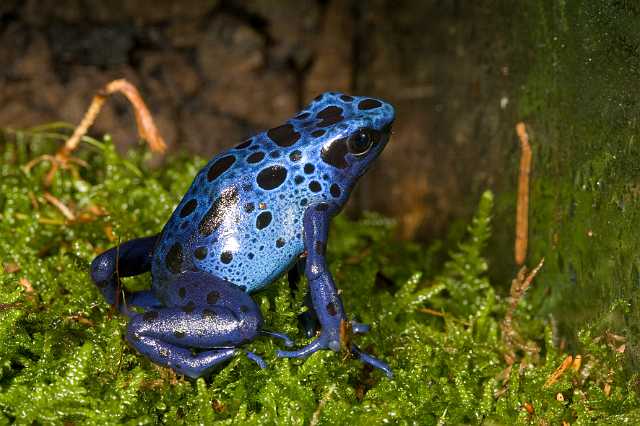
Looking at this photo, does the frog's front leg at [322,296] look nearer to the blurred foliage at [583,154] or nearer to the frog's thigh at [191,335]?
the frog's thigh at [191,335]

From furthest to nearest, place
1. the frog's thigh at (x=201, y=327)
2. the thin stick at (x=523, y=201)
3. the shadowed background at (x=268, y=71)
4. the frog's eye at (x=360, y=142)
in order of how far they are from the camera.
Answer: the shadowed background at (x=268, y=71) < the thin stick at (x=523, y=201) < the frog's eye at (x=360, y=142) < the frog's thigh at (x=201, y=327)

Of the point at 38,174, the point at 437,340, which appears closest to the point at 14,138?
the point at 38,174

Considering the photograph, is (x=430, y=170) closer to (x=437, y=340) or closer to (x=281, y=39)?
(x=281, y=39)

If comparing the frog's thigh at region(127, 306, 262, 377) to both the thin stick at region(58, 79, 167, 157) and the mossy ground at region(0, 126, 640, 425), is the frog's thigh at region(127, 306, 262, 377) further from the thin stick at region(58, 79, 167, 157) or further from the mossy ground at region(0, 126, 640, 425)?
the thin stick at region(58, 79, 167, 157)

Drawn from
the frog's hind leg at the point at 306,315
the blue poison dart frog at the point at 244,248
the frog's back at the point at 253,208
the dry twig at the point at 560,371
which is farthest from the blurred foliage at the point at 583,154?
the frog's hind leg at the point at 306,315

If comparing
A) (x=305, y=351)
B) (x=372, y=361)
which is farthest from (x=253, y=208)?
(x=372, y=361)

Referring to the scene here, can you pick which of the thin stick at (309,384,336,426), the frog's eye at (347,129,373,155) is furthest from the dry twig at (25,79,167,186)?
the thin stick at (309,384,336,426)
